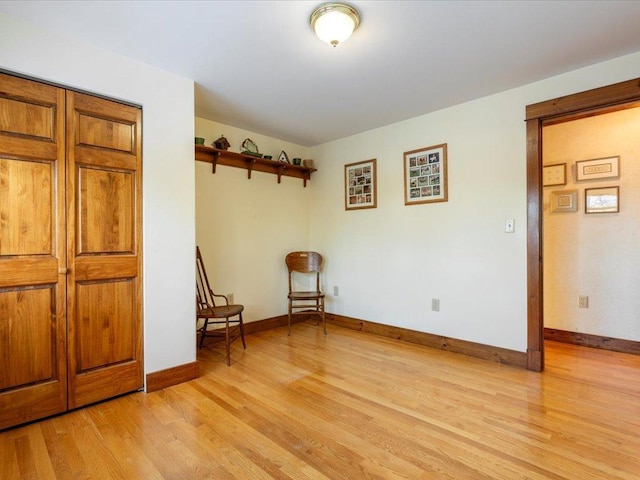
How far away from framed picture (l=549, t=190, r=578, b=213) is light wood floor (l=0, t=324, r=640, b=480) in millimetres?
1530

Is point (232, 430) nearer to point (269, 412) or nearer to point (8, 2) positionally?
point (269, 412)

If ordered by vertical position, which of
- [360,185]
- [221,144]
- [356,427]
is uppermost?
[221,144]

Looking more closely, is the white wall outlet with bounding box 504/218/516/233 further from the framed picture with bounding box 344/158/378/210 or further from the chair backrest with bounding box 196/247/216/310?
the chair backrest with bounding box 196/247/216/310

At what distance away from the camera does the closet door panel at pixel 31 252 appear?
183cm

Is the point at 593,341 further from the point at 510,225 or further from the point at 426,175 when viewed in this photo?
the point at 426,175

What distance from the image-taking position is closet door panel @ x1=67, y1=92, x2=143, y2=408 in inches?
81.0

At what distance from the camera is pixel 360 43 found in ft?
6.80

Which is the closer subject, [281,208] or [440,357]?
[440,357]

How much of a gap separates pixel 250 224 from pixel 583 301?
12.0 ft

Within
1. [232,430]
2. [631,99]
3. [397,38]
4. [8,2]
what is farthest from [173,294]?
[631,99]

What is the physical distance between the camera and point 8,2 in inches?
66.8

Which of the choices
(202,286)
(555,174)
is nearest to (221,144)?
(202,286)

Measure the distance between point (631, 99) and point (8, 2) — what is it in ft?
12.8

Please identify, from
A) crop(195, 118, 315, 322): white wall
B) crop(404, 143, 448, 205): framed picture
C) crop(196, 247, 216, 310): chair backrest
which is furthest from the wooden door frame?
crop(196, 247, 216, 310): chair backrest
